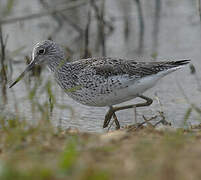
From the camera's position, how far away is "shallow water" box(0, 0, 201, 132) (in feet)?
25.6

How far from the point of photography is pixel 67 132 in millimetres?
5480

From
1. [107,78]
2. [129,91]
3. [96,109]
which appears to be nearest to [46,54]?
[107,78]

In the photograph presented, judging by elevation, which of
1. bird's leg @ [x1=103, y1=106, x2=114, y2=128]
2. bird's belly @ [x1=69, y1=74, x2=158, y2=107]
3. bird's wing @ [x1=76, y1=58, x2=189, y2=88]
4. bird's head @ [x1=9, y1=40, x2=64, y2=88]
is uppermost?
bird's head @ [x1=9, y1=40, x2=64, y2=88]

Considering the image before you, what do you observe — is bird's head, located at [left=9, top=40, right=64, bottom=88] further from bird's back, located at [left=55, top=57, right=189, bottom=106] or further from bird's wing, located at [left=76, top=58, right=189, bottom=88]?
bird's wing, located at [left=76, top=58, right=189, bottom=88]

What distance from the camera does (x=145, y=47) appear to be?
1192 cm

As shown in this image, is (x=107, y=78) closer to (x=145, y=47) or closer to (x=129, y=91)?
(x=129, y=91)

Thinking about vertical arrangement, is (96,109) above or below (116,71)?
below

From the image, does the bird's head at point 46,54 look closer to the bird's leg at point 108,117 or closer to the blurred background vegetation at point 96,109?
the blurred background vegetation at point 96,109

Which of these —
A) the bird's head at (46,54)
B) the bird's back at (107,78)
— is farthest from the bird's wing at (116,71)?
the bird's head at (46,54)

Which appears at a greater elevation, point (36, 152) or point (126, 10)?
point (126, 10)

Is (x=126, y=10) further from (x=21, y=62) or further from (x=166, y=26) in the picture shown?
(x=21, y=62)

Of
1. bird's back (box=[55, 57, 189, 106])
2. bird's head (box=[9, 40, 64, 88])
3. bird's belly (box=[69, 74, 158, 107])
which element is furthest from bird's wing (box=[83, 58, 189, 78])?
bird's head (box=[9, 40, 64, 88])

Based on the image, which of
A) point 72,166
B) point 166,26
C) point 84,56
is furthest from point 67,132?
point 166,26

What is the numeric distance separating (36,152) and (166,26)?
9.55 metres
